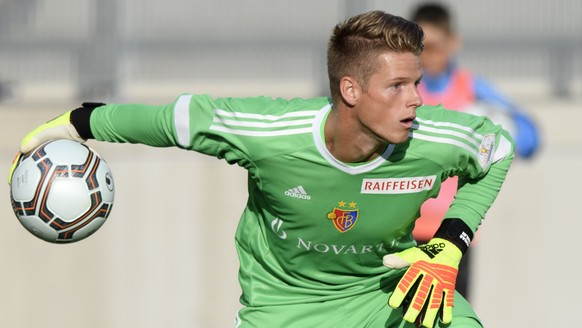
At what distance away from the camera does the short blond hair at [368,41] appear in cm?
511

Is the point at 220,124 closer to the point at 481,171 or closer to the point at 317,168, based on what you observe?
the point at 317,168

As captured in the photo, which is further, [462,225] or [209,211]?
[209,211]

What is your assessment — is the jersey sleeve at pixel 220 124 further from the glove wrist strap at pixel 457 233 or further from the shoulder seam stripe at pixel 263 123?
the glove wrist strap at pixel 457 233

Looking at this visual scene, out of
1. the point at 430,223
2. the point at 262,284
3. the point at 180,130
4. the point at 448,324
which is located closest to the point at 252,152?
the point at 180,130

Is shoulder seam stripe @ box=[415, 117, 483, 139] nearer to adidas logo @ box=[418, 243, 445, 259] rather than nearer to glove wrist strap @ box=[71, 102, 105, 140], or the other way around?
adidas logo @ box=[418, 243, 445, 259]

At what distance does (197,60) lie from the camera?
8.96m

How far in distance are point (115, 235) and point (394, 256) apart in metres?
4.02

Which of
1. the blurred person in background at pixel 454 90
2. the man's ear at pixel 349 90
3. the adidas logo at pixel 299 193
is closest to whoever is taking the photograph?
the man's ear at pixel 349 90

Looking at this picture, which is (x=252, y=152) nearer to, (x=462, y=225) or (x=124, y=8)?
(x=462, y=225)

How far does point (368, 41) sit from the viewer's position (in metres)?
5.16

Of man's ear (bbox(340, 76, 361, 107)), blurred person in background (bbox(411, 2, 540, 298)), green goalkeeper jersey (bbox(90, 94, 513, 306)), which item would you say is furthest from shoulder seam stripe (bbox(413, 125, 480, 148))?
blurred person in background (bbox(411, 2, 540, 298))

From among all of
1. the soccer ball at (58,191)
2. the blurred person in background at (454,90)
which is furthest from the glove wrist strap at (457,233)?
the blurred person in background at (454,90)

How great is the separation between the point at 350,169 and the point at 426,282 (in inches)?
21.5

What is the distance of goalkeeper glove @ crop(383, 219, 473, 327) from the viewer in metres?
5.14
